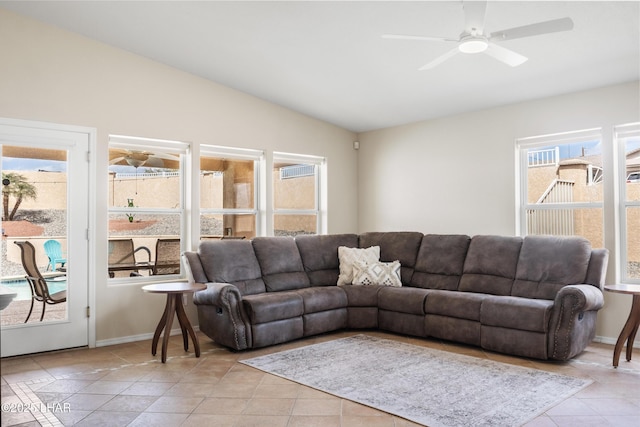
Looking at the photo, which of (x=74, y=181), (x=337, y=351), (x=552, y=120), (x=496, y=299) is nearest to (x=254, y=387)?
(x=337, y=351)

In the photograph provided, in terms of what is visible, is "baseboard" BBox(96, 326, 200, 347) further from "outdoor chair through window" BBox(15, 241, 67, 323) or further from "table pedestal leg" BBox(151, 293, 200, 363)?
"table pedestal leg" BBox(151, 293, 200, 363)

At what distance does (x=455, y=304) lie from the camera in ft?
14.9

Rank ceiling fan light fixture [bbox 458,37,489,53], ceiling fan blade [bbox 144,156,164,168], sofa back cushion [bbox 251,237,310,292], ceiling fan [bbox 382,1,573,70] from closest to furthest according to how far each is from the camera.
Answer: ceiling fan [bbox 382,1,573,70] → ceiling fan light fixture [bbox 458,37,489,53] → ceiling fan blade [bbox 144,156,164,168] → sofa back cushion [bbox 251,237,310,292]

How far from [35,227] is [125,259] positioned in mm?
892

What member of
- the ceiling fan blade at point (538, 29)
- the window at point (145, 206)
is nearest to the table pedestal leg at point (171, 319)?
the window at point (145, 206)

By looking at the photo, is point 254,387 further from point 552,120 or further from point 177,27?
point 552,120

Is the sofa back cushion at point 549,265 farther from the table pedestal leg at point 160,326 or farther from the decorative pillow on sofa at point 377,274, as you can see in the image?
the table pedestal leg at point 160,326

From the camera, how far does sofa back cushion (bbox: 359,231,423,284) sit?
5.61 m

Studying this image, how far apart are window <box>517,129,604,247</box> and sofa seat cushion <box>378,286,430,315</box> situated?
4.72ft

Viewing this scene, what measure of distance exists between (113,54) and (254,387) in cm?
338

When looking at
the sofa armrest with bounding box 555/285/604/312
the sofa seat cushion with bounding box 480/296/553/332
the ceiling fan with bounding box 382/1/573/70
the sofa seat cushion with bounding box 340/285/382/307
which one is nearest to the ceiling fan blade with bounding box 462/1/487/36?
the ceiling fan with bounding box 382/1/573/70

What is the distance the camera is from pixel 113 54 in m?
4.72

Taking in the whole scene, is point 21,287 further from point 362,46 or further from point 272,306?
point 362,46

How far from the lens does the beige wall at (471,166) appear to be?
4.68 meters
